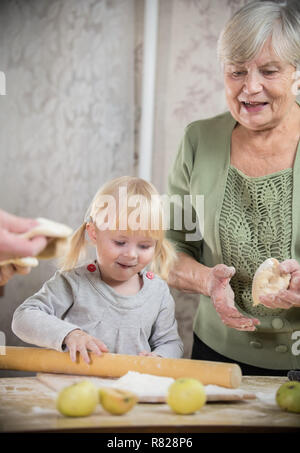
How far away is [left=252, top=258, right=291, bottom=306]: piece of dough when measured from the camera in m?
1.20

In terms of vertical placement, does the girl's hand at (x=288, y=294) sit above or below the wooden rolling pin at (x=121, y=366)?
above

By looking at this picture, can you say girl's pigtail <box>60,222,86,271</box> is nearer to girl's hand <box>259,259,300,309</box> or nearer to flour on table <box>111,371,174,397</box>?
flour on table <box>111,371,174,397</box>

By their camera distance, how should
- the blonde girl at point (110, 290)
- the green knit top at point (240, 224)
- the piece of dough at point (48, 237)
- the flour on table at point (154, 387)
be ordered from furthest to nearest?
the green knit top at point (240, 224) < the blonde girl at point (110, 290) < the flour on table at point (154, 387) < the piece of dough at point (48, 237)

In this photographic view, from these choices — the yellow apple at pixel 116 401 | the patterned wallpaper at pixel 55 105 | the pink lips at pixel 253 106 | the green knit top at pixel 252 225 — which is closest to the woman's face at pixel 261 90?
the pink lips at pixel 253 106

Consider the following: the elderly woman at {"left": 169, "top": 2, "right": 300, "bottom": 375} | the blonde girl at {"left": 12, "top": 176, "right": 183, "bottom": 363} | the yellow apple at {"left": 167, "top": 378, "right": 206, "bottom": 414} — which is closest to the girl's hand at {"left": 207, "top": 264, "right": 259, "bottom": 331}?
the elderly woman at {"left": 169, "top": 2, "right": 300, "bottom": 375}

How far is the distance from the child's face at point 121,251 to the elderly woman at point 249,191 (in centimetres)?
13

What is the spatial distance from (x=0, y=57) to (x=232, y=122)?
1.59 feet

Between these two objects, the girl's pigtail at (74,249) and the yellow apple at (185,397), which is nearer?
the yellow apple at (185,397)

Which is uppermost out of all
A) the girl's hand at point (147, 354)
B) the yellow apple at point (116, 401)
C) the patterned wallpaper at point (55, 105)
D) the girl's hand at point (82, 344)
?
the patterned wallpaper at point (55, 105)

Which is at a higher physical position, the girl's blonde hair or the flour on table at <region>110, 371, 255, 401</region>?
the girl's blonde hair

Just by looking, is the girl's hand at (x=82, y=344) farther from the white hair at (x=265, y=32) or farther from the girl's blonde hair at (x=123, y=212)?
the white hair at (x=265, y=32)

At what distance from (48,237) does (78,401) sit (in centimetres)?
26

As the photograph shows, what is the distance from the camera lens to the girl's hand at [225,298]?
1242 millimetres

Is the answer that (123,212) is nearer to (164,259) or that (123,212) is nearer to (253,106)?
(164,259)
